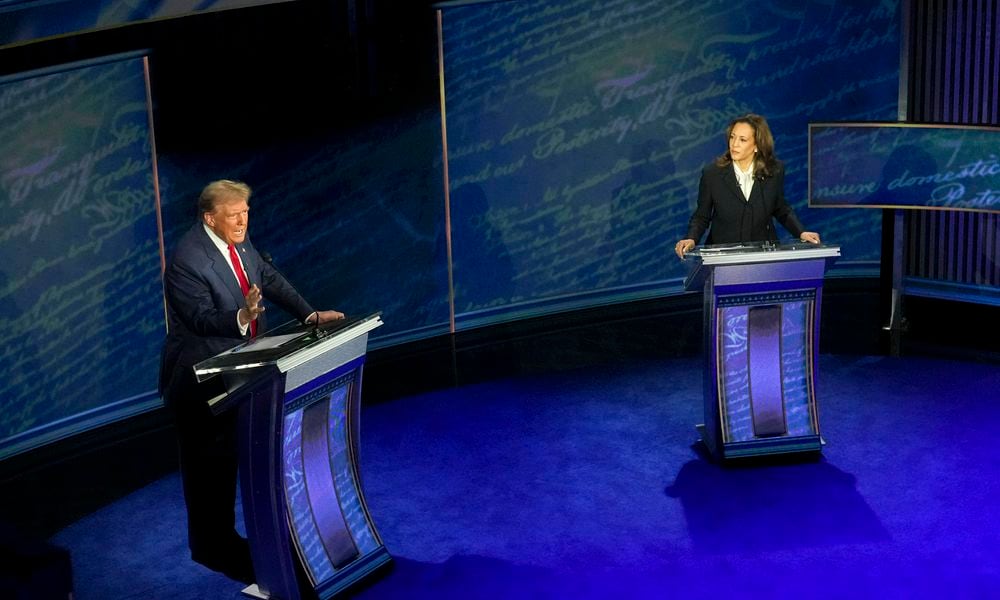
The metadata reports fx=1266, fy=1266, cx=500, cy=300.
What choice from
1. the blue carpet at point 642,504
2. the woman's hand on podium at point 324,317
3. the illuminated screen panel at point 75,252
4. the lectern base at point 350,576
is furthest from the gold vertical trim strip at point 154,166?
the lectern base at point 350,576

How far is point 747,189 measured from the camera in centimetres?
610

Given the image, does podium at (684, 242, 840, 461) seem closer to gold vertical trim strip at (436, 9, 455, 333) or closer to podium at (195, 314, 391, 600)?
podium at (195, 314, 391, 600)

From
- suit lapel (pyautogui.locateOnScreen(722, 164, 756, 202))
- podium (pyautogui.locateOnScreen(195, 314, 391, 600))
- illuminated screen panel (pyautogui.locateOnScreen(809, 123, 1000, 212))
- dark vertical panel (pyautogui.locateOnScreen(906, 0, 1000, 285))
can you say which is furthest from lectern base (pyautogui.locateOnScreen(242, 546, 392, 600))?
dark vertical panel (pyautogui.locateOnScreen(906, 0, 1000, 285))

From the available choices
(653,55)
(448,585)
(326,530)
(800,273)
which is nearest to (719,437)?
(800,273)

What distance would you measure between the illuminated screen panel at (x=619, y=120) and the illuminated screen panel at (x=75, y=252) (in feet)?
6.92

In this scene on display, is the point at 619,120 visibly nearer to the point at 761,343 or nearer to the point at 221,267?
the point at 761,343

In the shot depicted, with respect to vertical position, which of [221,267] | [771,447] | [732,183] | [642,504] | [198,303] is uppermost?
[732,183]

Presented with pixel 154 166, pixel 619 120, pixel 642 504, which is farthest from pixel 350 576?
pixel 619 120

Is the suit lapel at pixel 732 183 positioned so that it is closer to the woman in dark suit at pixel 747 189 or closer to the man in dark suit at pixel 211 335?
the woman in dark suit at pixel 747 189

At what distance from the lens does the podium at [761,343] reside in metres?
5.69

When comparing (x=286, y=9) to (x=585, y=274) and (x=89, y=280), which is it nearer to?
(x=89, y=280)

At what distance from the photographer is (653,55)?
8.07m

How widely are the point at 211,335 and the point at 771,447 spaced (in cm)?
281

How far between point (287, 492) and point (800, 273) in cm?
257
